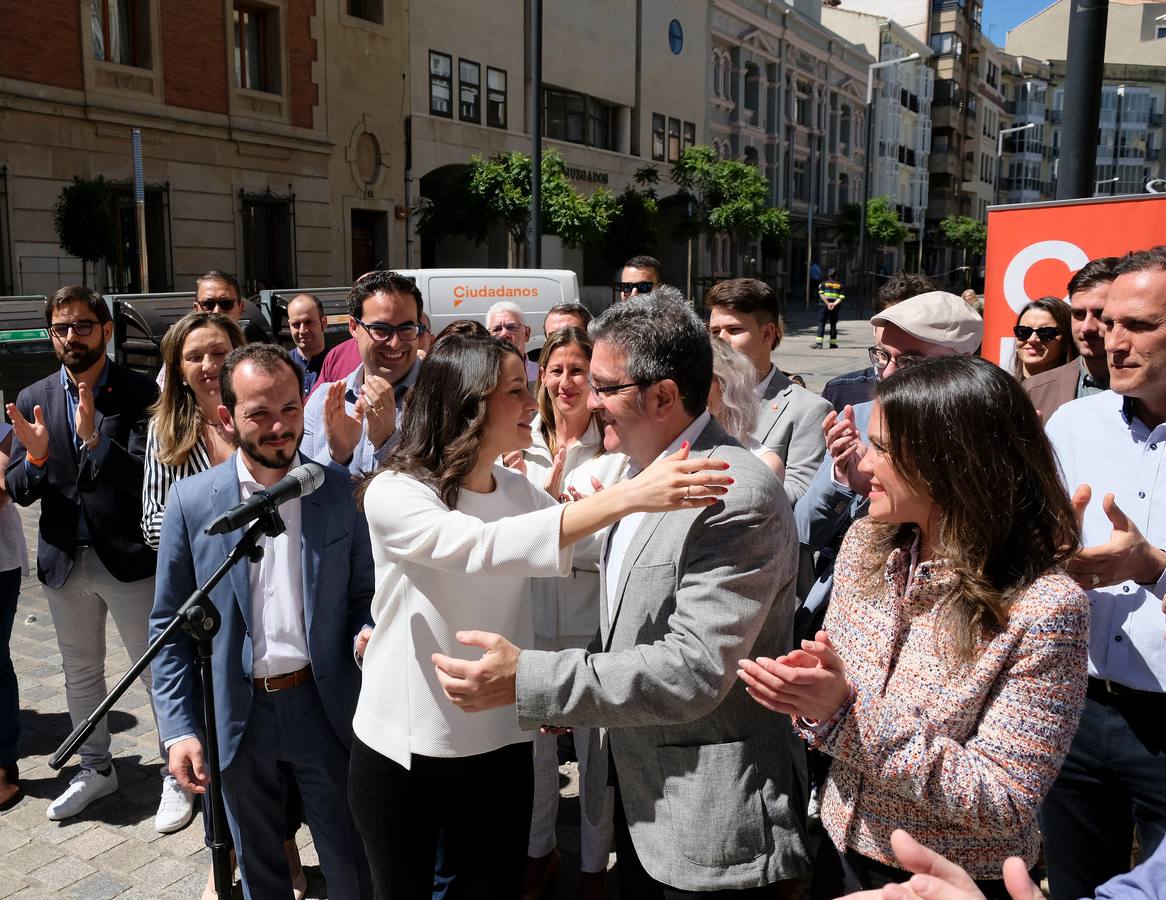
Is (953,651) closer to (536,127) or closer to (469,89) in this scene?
(536,127)

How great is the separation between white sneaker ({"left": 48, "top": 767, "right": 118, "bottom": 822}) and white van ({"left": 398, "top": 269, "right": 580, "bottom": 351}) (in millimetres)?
9930

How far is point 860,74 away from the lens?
57000mm

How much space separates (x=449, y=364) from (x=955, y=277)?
7518cm

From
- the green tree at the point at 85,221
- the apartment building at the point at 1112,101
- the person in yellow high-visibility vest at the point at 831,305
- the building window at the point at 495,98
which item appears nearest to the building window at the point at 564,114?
the building window at the point at 495,98

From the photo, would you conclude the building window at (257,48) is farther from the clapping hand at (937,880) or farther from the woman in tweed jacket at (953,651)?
the clapping hand at (937,880)

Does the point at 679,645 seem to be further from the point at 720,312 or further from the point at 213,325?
the point at 213,325

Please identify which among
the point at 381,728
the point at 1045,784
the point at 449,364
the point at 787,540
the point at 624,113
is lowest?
Result: the point at 381,728

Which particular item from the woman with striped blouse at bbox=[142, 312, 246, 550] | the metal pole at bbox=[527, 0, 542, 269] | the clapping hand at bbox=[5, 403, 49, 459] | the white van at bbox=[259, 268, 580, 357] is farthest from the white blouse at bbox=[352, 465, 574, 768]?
the metal pole at bbox=[527, 0, 542, 269]

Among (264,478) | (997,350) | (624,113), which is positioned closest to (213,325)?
(264,478)

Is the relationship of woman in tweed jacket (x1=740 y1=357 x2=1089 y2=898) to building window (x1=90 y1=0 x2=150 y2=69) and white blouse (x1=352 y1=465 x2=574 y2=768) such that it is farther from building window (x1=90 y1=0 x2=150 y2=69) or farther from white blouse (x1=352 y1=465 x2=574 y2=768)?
building window (x1=90 y1=0 x2=150 y2=69)

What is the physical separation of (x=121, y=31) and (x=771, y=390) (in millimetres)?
21164

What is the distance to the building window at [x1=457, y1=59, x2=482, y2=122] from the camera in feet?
94.6

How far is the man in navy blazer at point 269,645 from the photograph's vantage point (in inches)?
121

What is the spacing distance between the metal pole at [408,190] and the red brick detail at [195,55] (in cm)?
592
